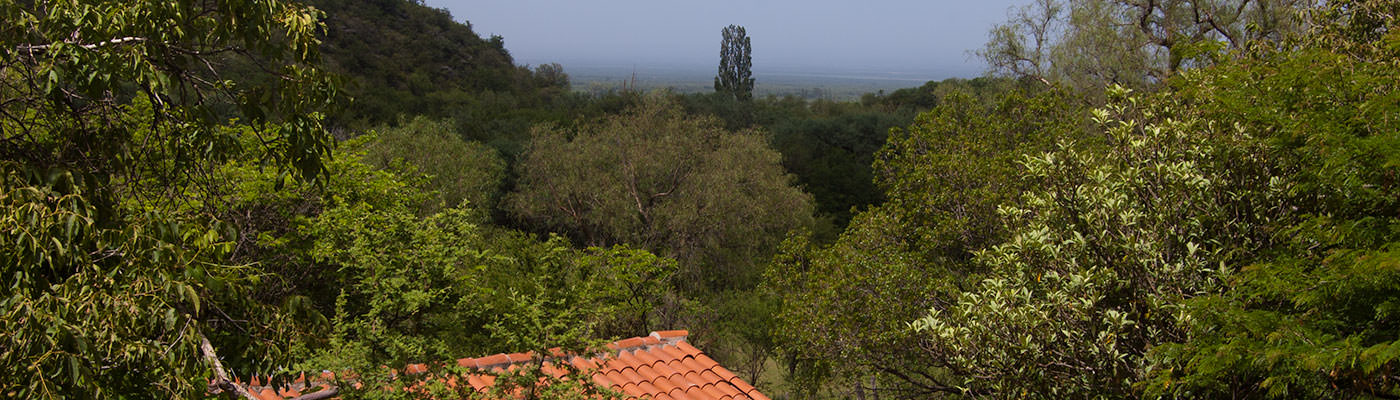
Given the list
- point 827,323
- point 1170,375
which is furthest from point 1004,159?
point 1170,375

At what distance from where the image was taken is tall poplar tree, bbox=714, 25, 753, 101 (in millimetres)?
65312

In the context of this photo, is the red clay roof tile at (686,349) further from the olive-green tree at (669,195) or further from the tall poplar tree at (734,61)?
the tall poplar tree at (734,61)

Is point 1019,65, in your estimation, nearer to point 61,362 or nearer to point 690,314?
point 690,314

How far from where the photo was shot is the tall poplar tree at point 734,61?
6531 cm

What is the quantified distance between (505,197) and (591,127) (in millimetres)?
4398

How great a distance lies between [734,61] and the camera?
214ft

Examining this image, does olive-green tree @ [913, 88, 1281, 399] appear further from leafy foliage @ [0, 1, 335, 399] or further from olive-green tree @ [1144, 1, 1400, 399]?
leafy foliage @ [0, 1, 335, 399]

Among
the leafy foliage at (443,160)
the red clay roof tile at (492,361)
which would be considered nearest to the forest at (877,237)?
the red clay roof tile at (492,361)

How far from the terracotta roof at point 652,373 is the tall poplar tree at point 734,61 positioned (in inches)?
2239

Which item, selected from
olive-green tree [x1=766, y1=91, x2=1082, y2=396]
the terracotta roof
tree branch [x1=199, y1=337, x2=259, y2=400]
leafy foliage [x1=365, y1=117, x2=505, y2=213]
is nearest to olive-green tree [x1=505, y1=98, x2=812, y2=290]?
leafy foliage [x1=365, y1=117, x2=505, y2=213]

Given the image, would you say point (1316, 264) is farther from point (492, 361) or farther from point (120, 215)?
point (492, 361)

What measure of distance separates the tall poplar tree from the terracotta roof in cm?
5687

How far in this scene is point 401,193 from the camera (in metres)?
15.7

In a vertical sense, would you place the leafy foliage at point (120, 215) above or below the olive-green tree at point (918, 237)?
above
